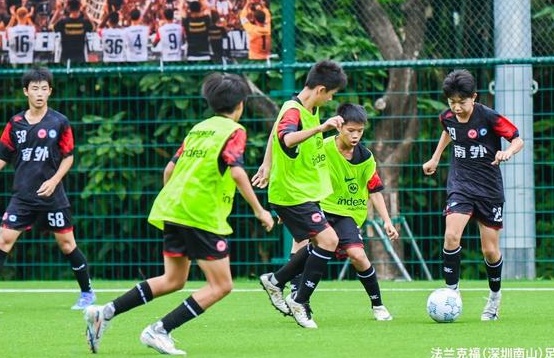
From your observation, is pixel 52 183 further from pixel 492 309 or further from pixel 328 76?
pixel 492 309

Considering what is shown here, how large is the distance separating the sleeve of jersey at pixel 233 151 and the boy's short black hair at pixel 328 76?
177cm

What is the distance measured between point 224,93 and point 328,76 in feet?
5.40

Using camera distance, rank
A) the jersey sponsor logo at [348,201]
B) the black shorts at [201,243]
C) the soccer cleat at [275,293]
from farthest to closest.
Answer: the jersey sponsor logo at [348,201] → the soccer cleat at [275,293] → the black shorts at [201,243]

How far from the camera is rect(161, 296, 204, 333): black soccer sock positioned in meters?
7.68

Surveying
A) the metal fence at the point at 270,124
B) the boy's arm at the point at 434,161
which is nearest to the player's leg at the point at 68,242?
the boy's arm at the point at 434,161

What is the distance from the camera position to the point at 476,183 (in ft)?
32.0

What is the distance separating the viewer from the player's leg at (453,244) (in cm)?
964

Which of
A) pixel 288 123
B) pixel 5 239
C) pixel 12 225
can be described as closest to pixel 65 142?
pixel 12 225

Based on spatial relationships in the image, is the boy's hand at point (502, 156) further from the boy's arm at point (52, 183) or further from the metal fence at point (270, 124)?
the metal fence at point (270, 124)

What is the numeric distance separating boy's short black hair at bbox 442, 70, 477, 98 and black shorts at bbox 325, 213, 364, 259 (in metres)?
1.17

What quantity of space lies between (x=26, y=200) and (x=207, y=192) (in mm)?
3405

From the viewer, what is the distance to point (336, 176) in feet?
33.0

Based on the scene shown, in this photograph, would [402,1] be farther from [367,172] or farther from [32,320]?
[32,320]

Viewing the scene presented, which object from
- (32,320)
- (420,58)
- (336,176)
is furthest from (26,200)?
(420,58)
